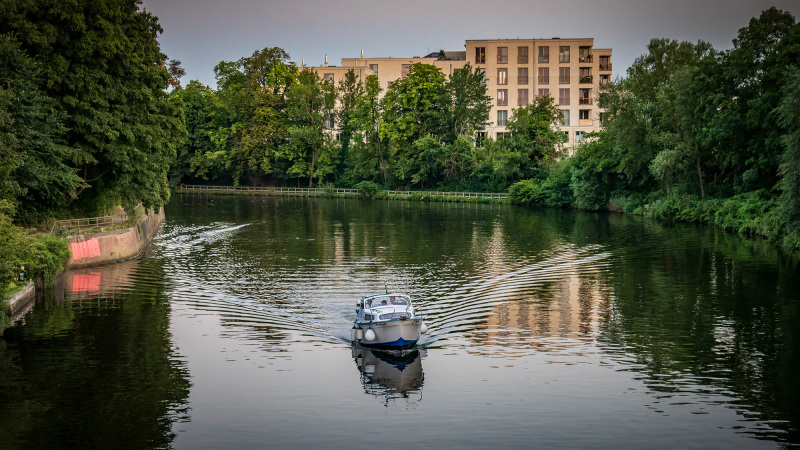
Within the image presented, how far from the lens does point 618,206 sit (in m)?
89.6

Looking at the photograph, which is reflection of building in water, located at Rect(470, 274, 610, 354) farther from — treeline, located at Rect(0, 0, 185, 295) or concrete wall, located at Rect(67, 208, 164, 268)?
concrete wall, located at Rect(67, 208, 164, 268)

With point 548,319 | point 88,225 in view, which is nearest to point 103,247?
A: point 88,225

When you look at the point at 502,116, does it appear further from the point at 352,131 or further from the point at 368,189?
the point at 368,189

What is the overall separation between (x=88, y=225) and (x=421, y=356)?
28.1 meters

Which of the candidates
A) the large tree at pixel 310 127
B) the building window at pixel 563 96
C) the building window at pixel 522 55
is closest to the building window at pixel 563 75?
the building window at pixel 563 96

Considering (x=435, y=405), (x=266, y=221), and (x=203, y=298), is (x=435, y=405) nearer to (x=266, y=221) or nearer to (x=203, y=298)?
(x=203, y=298)

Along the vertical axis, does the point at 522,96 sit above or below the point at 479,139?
above

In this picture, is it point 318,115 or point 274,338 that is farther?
point 318,115

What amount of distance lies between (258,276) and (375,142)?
282 ft

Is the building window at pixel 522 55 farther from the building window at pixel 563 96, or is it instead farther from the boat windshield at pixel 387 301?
the boat windshield at pixel 387 301

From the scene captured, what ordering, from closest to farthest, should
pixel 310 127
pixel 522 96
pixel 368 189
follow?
pixel 368 189 → pixel 310 127 → pixel 522 96

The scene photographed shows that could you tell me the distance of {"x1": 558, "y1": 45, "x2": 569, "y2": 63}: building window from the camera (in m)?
128

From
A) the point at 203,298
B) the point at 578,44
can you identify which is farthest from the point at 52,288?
the point at 578,44

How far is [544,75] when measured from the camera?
129 meters
